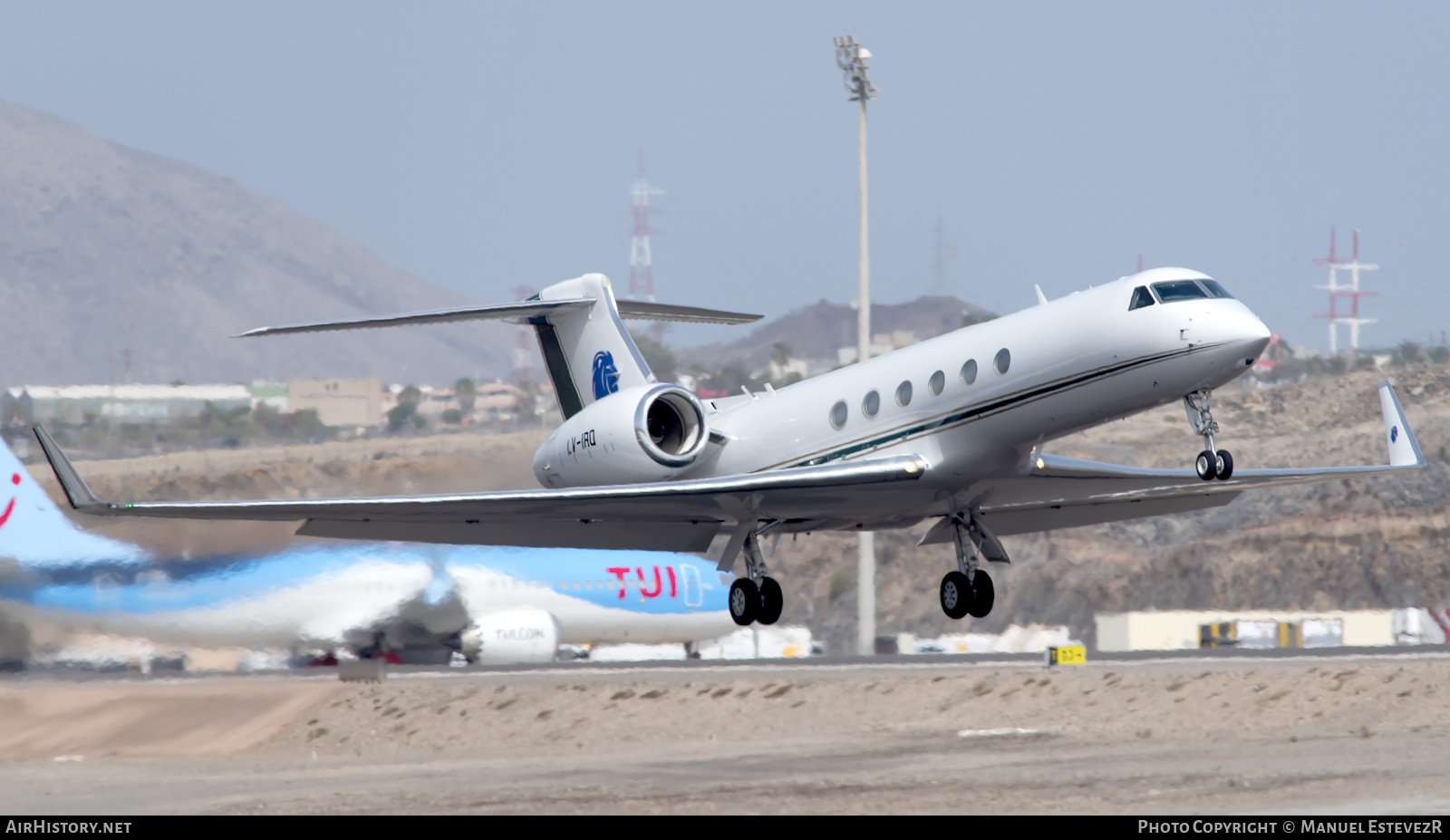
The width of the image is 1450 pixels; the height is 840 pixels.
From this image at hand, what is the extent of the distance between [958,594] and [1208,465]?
480cm

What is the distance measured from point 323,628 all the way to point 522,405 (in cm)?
9450

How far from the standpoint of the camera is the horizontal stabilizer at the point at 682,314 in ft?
86.9

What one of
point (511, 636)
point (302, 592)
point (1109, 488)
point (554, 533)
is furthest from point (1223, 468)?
point (511, 636)

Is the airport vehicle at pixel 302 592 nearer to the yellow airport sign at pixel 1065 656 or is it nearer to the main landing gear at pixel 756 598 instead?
the yellow airport sign at pixel 1065 656

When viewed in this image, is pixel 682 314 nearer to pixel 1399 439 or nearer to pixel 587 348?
pixel 587 348

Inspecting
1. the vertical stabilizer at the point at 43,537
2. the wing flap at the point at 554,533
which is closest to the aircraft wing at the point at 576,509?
the wing flap at the point at 554,533

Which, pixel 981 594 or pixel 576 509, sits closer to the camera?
pixel 981 594

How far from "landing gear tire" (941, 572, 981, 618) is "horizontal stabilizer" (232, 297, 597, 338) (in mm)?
7520

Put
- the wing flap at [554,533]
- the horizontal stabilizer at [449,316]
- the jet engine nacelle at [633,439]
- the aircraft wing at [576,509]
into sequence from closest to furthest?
the aircraft wing at [576,509], the horizontal stabilizer at [449,316], the jet engine nacelle at [633,439], the wing flap at [554,533]

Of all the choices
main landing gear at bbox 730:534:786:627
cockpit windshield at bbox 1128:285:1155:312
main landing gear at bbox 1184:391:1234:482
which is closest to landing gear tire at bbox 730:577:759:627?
main landing gear at bbox 730:534:786:627

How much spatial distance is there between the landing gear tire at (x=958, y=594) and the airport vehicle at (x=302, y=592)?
83.2 ft

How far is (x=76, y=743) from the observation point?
46.8m

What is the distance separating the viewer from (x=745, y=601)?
23625 mm

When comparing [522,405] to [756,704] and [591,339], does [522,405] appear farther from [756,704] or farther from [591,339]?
[591,339]
